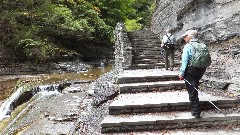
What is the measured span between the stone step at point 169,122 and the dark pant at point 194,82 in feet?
0.68

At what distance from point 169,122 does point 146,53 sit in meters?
7.77

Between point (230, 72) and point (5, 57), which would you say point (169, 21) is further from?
point (5, 57)

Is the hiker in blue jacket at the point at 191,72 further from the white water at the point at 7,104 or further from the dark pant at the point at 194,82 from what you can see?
the white water at the point at 7,104

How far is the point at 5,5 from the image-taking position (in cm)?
2114

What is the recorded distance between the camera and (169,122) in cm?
605

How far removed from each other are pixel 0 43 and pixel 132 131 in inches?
705

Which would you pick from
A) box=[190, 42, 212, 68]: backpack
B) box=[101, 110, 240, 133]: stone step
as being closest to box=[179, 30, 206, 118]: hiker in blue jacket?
box=[190, 42, 212, 68]: backpack

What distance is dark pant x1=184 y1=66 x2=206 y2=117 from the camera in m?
5.83

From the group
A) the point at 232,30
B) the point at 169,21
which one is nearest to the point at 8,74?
the point at 169,21

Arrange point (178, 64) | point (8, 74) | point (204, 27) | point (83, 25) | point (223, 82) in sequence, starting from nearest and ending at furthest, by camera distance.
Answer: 1. point (223, 82)
2. point (204, 27)
3. point (178, 64)
4. point (8, 74)
5. point (83, 25)

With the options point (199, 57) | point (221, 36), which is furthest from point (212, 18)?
point (199, 57)

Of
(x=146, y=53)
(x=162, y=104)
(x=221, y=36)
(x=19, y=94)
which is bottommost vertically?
(x=19, y=94)

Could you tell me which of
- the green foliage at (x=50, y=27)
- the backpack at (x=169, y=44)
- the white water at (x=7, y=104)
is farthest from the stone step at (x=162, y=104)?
the green foliage at (x=50, y=27)

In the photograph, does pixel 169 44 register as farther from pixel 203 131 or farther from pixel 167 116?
pixel 203 131
